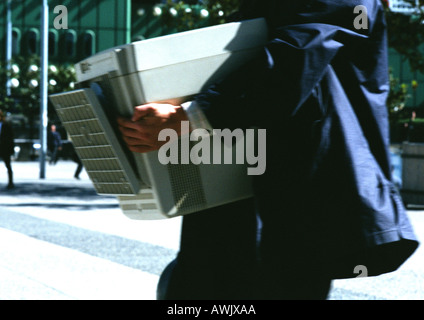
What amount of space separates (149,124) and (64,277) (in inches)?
156

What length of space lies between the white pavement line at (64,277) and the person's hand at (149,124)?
317 cm

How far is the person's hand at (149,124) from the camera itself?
1614 millimetres

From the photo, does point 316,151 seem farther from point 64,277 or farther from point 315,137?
point 64,277

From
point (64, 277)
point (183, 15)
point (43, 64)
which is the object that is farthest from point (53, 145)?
point (64, 277)

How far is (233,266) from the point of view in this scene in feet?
5.98

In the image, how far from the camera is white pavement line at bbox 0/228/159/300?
480 cm

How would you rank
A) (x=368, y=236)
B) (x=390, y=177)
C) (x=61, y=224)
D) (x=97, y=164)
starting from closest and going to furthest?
(x=368, y=236), (x=390, y=177), (x=97, y=164), (x=61, y=224)

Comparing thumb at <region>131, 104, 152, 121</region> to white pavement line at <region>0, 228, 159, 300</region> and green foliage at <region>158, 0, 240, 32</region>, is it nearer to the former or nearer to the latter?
white pavement line at <region>0, 228, 159, 300</region>

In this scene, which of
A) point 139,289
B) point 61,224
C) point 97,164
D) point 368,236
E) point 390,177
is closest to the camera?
point 368,236

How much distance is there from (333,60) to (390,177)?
0.93 ft

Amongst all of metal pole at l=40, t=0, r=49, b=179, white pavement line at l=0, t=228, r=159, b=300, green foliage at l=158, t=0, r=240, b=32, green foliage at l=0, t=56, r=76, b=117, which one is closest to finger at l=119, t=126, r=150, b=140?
white pavement line at l=0, t=228, r=159, b=300

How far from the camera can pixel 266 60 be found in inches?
63.1
